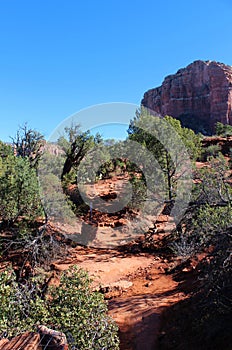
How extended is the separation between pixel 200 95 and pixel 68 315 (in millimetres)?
66237

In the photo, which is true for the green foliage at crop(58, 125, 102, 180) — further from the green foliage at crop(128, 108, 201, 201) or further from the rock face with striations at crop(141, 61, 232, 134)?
the rock face with striations at crop(141, 61, 232, 134)

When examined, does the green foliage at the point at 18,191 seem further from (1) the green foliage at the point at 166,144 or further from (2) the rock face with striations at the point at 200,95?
(2) the rock face with striations at the point at 200,95

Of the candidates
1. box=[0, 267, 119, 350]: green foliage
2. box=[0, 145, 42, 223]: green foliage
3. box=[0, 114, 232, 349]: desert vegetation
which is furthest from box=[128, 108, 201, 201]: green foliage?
box=[0, 267, 119, 350]: green foliage

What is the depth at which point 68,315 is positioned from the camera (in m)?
3.59

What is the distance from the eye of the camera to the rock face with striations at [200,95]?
5981cm

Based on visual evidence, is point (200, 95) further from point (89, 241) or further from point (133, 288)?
point (133, 288)

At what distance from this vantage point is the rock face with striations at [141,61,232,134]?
59812mm

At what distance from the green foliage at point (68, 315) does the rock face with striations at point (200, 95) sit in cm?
5808

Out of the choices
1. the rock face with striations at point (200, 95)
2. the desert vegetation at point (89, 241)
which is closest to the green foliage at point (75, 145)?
the desert vegetation at point (89, 241)

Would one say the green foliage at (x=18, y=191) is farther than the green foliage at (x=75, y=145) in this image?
No

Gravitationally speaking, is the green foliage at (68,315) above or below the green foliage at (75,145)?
below

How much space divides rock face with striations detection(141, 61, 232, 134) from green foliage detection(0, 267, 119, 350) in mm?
58084

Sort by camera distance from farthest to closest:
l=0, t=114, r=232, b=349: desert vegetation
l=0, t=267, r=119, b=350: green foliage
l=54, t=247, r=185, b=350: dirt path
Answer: l=54, t=247, r=185, b=350: dirt path, l=0, t=114, r=232, b=349: desert vegetation, l=0, t=267, r=119, b=350: green foliage

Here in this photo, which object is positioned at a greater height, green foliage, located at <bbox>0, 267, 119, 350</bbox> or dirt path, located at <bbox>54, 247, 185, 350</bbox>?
green foliage, located at <bbox>0, 267, 119, 350</bbox>
